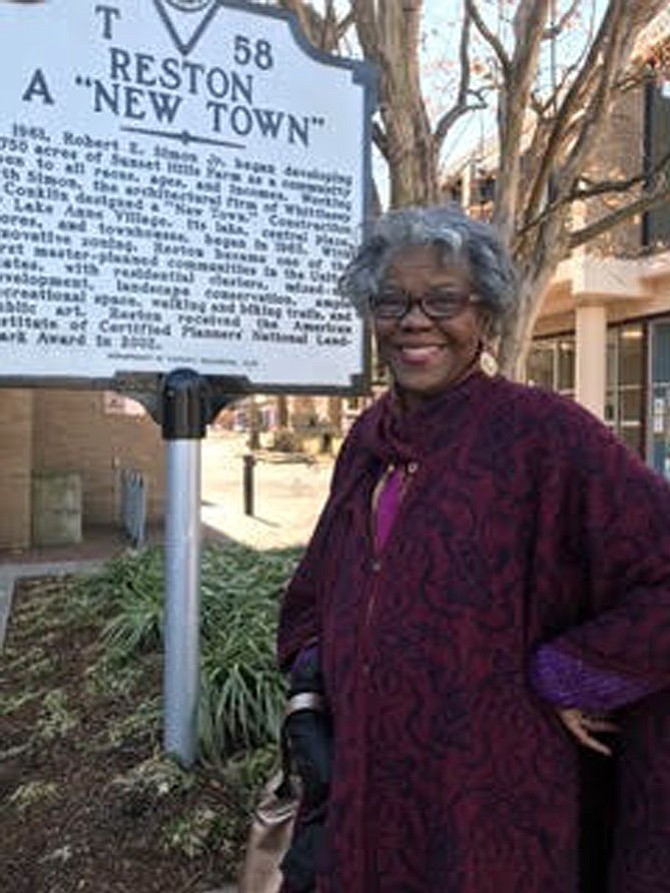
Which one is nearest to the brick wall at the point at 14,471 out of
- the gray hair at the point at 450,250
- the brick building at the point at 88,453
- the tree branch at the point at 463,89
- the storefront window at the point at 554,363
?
the brick building at the point at 88,453

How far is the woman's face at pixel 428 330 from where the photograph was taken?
2232 mm

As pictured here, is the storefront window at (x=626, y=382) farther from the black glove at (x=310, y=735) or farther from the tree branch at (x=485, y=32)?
the black glove at (x=310, y=735)

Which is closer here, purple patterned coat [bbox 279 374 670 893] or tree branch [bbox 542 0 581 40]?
purple patterned coat [bbox 279 374 670 893]

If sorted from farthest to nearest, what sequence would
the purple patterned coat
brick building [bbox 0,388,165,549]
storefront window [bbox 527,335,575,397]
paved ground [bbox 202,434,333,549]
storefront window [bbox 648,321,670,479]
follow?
storefront window [bbox 527,335,575,397] → storefront window [bbox 648,321,670,479] → paved ground [bbox 202,434,333,549] → brick building [bbox 0,388,165,549] → the purple patterned coat

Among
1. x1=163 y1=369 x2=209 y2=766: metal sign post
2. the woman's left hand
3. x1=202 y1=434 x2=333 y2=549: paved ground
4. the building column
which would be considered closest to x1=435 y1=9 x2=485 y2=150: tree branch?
x1=163 y1=369 x2=209 y2=766: metal sign post

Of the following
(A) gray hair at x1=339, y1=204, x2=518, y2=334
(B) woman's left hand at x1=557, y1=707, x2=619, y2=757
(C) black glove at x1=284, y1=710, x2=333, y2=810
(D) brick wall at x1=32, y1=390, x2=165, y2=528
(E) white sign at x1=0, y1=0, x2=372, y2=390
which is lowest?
(C) black glove at x1=284, y1=710, x2=333, y2=810

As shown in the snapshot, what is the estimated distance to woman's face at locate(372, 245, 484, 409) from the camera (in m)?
2.23

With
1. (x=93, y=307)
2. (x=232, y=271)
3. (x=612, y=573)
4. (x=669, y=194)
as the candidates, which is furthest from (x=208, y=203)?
(x=669, y=194)

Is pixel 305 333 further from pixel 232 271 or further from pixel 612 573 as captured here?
pixel 612 573

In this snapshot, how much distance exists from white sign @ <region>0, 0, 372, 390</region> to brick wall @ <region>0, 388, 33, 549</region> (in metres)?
8.80

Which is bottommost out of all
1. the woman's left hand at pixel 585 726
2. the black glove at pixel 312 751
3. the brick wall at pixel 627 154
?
the black glove at pixel 312 751

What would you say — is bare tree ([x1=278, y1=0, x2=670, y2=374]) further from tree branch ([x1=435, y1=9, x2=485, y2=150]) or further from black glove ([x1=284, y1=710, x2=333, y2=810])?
black glove ([x1=284, y1=710, x2=333, y2=810])

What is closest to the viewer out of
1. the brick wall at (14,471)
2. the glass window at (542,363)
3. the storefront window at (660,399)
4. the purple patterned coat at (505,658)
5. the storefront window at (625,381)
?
the purple patterned coat at (505,658)

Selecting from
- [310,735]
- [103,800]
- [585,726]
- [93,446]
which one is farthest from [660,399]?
[585,726]
